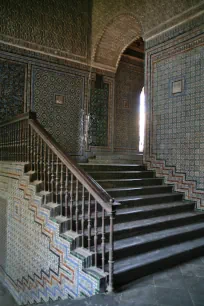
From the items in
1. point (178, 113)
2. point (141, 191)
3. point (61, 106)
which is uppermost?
point (61, 106)

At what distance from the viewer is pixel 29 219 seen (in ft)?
13.7

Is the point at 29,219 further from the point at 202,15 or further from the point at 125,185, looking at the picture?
the point at 202,15

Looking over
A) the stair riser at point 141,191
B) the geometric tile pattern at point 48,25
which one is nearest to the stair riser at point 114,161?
the stair riser at point 141,191

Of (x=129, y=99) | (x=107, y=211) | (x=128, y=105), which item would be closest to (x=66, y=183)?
(x=107, y=211)

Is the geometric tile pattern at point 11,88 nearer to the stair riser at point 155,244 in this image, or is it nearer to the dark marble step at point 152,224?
the dark marble step at point 152,224

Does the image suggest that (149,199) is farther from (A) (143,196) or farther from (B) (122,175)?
(B) (122,175)

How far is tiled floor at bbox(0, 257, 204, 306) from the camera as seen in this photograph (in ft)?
8.55

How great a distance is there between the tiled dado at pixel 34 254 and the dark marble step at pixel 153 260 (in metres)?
0.43

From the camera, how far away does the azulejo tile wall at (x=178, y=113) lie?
5.32 m

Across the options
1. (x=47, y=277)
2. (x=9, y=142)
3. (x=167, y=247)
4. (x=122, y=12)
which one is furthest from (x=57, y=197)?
(x=122, y=12)

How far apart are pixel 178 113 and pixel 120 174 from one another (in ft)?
6.20

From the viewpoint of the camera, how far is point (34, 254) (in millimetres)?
4051

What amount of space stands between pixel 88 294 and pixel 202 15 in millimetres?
5430

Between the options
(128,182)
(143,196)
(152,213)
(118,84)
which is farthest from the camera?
(118,84)
